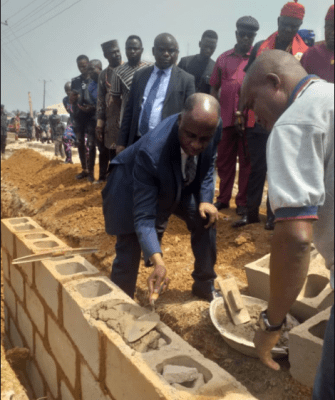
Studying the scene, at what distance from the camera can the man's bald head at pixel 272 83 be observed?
138cm

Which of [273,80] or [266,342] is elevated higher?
[273,80]

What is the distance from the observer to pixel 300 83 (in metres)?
1.33

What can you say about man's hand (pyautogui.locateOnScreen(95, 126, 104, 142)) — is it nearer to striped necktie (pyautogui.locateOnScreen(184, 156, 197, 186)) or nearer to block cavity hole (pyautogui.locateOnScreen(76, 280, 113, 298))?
striped necktie (pyautogui.locateOnScreen(184, 156, 197, 186))

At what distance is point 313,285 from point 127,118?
7.71ft

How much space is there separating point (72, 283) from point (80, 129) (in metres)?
4.67

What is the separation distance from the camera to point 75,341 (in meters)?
2.65

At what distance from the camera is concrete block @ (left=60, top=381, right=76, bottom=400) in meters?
2.91

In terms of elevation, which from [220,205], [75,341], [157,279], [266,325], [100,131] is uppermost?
[100,131]

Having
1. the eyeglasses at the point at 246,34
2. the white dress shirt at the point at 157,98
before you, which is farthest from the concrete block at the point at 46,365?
the eyeglasses at the point at 246,34

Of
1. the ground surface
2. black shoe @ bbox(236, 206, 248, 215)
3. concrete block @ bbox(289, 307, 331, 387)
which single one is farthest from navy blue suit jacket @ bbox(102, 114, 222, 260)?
black shoe @ bbox(236, 206, 248, 215)

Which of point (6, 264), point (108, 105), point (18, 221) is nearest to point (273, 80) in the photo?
point (18, 221)

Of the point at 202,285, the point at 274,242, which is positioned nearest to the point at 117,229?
the point at 202,285

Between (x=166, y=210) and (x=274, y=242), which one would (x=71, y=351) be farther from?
(x=274, y=242)

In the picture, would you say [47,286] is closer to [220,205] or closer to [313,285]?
[313,285]
